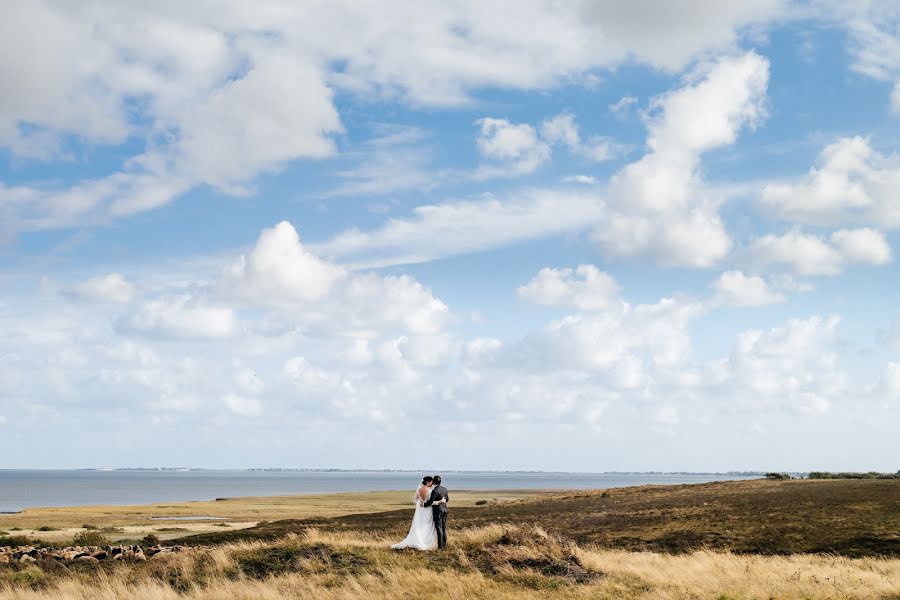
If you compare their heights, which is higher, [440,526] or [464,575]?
[440,526]

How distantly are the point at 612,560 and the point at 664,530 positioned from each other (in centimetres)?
1766

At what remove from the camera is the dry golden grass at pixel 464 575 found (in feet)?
60.6

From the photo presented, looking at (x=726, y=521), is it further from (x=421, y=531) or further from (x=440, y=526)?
(x=421, y=531)

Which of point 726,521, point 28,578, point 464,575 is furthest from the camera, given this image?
point 726,521

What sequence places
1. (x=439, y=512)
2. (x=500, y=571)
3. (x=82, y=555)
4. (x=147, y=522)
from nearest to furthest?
1. (x=500, y=571)
2. (x=439, y=512)
3. (x=82, y=555)
4. (x=147, y=522)

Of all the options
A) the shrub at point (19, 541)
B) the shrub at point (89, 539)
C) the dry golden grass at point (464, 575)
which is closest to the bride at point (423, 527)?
the dry golden grass at point (464, 575)

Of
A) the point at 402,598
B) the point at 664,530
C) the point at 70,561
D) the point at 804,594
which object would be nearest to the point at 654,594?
the point at 804,594

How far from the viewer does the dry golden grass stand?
18.5 meters

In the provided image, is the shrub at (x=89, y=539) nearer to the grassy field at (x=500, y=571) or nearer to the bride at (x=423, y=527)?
the grassy field at (x=500, y=571)

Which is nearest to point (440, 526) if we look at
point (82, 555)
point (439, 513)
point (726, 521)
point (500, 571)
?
point (439, 513)

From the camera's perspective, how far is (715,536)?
3656 centimetres

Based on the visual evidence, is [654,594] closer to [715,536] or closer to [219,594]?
[219,594]

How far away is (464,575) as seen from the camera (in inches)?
785

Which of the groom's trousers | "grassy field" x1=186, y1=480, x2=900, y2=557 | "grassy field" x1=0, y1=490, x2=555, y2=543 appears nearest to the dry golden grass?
the groom's trousers
